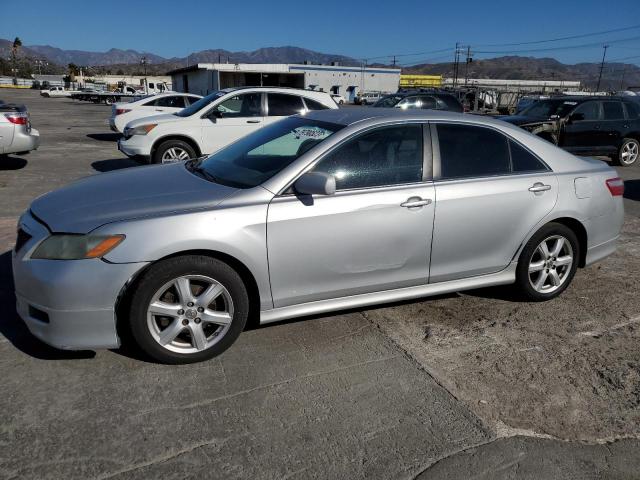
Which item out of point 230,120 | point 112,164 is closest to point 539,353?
point 230,120

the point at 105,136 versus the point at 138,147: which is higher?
the point at 138,147

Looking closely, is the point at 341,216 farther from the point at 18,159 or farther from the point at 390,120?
the point at 18,159

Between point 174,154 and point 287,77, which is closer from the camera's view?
point 174,154

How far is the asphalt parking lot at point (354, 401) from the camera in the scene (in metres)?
2.57

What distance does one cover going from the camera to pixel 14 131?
10.0 m

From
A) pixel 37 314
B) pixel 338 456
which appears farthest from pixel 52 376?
pixel 338 456

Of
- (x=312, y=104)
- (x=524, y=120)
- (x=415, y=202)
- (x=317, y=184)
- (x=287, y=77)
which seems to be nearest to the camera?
(x=317, y=184)

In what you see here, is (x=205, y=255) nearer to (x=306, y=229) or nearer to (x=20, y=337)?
(x=306, y=229)

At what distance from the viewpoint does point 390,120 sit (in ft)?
12.9

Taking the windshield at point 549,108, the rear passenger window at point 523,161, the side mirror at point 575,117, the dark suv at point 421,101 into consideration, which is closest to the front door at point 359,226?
the rear passenger window at point 523,161

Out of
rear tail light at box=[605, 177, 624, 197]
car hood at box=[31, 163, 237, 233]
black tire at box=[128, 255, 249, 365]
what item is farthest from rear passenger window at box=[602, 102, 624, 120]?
black tire at box=[128, 255, 249, 365]

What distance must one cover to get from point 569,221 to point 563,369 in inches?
57.7

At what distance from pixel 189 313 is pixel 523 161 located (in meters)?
2.83

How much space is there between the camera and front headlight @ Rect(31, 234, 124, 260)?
3064 mm
